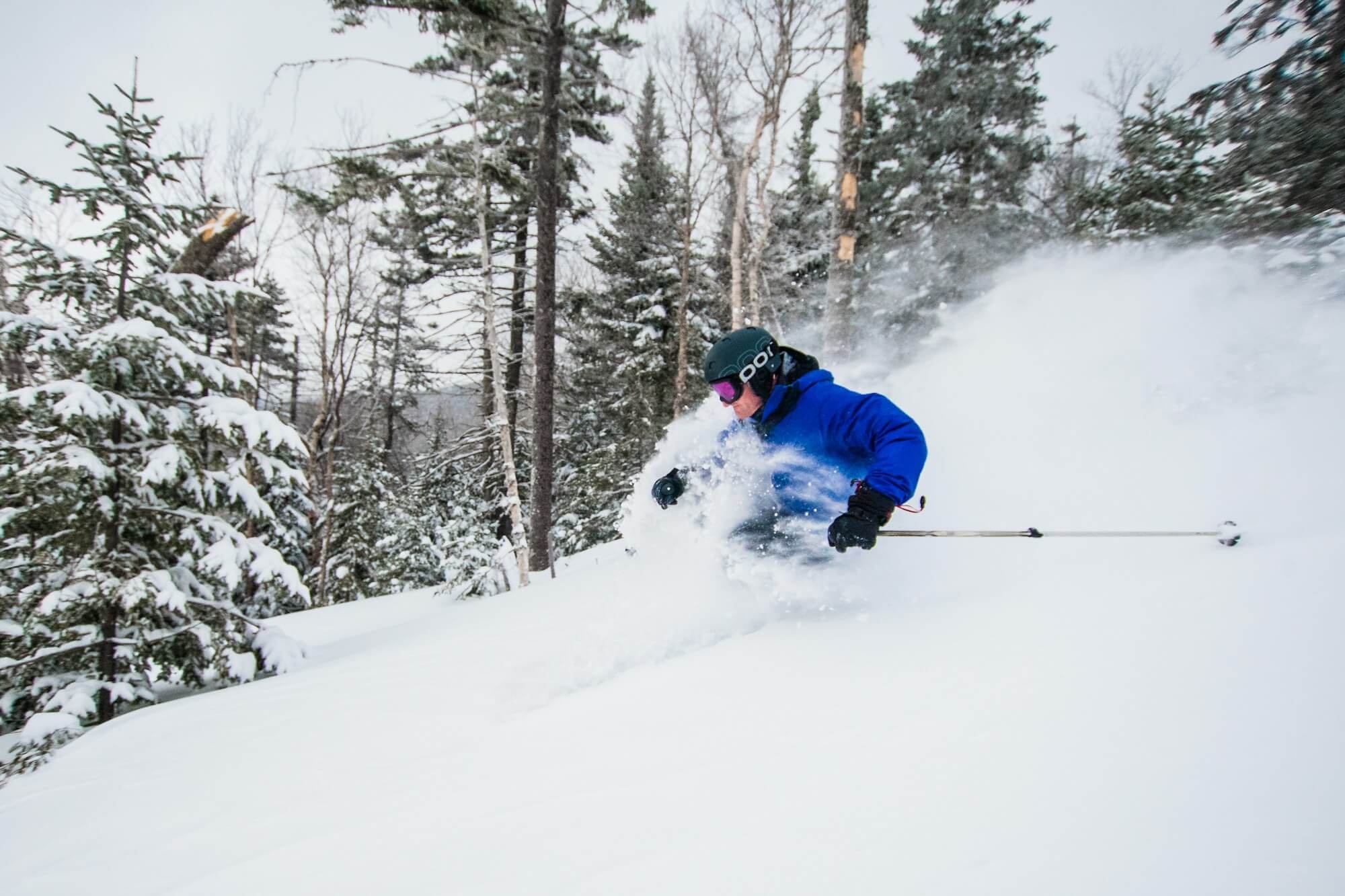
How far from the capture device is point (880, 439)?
273 cm

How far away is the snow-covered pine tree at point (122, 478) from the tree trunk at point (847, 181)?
282 inches

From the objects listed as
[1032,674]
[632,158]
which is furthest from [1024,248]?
[1032,674]

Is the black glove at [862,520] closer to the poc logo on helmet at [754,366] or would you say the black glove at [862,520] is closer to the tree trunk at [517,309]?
the poc logo on helmet at [754,366]

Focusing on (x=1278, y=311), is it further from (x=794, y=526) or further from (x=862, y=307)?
(x=862, y=307)

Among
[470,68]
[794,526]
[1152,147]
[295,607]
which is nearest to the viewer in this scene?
[794,526]

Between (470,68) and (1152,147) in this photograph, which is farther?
(1152,147)

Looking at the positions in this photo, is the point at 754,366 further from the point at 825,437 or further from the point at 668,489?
the point at 668,489

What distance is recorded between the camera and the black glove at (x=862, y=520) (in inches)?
98.7

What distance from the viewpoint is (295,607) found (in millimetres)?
16828

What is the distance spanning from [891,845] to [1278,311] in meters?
6.49

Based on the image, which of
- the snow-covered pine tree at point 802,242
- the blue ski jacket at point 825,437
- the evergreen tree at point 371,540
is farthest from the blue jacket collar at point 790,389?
the evergreen tree at point 371,540

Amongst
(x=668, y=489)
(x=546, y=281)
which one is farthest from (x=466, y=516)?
(x=668, y=489)

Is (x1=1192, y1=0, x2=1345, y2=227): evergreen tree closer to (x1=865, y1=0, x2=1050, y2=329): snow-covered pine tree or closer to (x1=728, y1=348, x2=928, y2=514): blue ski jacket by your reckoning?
(x1=728, y1=348, x2=928, y2=514): blue ski jacket

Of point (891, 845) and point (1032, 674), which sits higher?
point (1032, 674)
